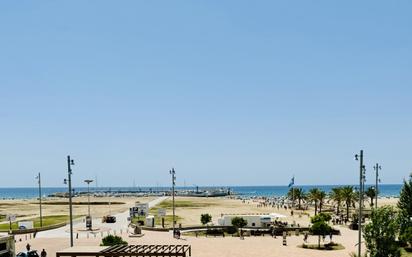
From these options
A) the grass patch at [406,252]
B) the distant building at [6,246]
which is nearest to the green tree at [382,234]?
the grass patch at [406,252]

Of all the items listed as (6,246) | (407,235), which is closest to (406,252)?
(407,235)

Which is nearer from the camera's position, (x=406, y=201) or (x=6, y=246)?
(x=6, y=246)

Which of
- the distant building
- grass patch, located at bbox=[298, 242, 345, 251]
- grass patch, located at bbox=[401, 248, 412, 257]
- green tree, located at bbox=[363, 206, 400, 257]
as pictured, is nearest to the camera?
the distant building

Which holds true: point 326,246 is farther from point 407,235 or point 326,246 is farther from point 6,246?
point 6,246

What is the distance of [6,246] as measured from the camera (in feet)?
84.7

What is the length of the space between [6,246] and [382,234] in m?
20.9

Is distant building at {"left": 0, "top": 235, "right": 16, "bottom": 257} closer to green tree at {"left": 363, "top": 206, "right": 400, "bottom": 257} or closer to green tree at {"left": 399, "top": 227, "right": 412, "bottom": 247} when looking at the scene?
green tree at {"left": 363, "top": 206, "right": 400, "bottom": 257}

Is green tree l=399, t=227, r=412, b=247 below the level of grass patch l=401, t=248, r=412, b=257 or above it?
above

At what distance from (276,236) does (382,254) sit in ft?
89.0

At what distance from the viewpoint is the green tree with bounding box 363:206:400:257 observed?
1014 inches

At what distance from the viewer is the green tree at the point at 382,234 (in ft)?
84.5

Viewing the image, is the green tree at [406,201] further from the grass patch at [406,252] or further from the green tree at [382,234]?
the green tree at [382,234]

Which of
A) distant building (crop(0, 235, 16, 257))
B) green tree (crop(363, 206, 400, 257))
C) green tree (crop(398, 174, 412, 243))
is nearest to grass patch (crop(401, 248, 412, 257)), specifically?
green tree (crop(398, 174, 412, 243))

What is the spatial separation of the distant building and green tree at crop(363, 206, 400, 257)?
20.0m
